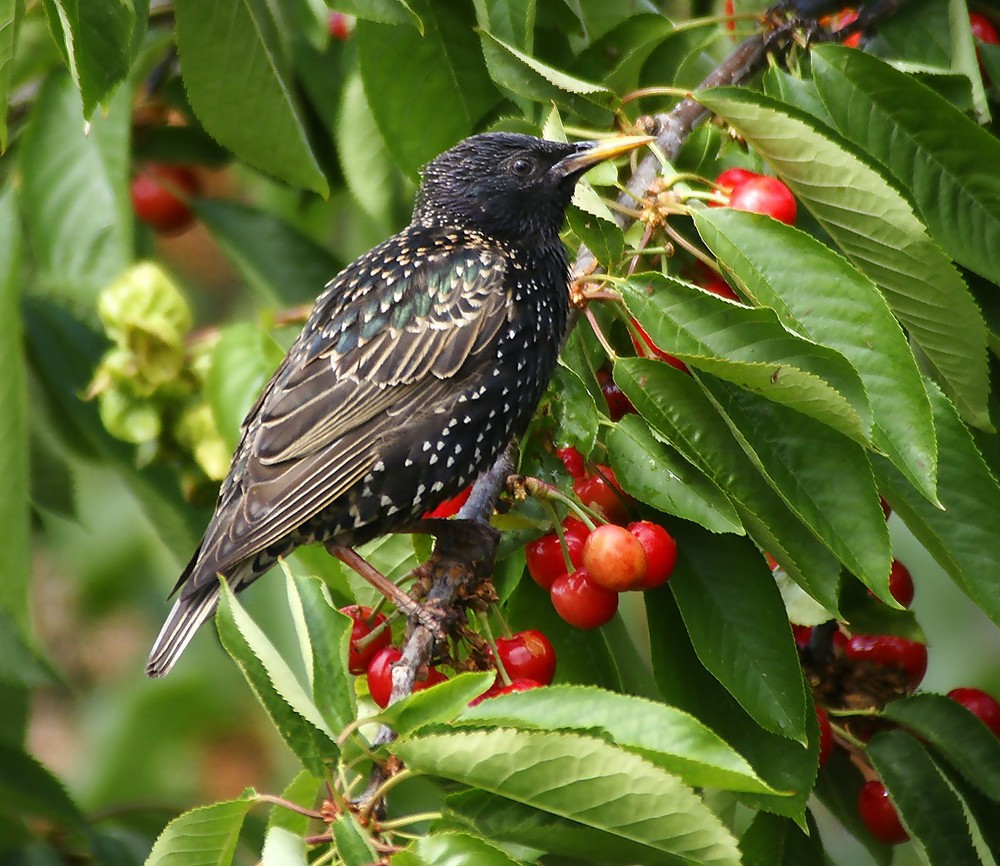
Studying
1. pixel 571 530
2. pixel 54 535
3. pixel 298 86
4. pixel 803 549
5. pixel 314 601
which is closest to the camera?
pixel 314 601

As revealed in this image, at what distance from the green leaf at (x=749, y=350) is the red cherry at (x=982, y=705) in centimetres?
115

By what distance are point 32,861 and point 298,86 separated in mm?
2532

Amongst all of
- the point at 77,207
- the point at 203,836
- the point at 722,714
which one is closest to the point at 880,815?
the point at 722,714

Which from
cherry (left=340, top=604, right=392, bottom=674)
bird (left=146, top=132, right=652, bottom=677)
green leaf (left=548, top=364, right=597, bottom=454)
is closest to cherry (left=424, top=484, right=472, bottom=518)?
bird (left=146, top=132, right=652, bottom=677)

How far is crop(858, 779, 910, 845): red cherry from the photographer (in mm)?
2975

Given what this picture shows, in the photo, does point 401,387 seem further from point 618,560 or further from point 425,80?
point 618,560

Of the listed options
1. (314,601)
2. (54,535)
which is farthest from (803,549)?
(54,535)

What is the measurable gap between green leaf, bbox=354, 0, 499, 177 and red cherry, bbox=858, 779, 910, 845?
1866 mm

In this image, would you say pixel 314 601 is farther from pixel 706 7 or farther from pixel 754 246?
pixel 706 7

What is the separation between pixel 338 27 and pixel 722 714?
8.84 ft

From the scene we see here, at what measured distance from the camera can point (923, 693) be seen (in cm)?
290

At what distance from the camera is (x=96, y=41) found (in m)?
2.59

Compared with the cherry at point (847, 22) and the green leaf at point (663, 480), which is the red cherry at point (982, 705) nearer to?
the green leaf at point (663, 480)

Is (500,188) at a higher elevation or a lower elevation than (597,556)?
higher
